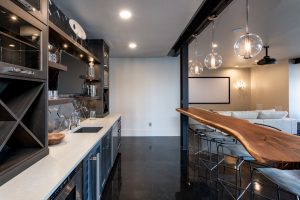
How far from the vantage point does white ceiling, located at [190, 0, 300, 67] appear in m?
3.09

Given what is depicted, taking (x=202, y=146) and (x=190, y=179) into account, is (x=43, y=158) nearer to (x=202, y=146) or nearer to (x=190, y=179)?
(x=190, y=179)

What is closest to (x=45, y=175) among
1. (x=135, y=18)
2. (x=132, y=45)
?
(x=135, y=18)

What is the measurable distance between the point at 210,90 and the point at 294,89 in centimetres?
325

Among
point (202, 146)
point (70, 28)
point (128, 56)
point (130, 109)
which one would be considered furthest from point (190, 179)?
point (128, 56)

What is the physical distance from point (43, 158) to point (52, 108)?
1.35 meters

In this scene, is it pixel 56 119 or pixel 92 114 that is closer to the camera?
pixel 56 119

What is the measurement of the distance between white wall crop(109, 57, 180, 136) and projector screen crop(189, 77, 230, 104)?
11.1ft

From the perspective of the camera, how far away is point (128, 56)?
21.0 ft

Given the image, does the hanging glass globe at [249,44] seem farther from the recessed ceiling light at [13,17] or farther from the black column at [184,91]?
the recessed ceiling light at [13,17]

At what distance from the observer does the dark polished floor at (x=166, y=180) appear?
110 inches

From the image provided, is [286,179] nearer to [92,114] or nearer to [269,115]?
[92,114]

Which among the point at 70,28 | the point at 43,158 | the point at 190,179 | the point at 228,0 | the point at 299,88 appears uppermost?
the point at 228,0

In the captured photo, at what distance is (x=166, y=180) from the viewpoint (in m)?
3.29

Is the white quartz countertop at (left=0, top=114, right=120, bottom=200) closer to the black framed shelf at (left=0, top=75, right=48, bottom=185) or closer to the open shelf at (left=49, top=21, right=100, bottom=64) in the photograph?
the black framed shelf at (left=0, top=75, right=48, bottom=185)
